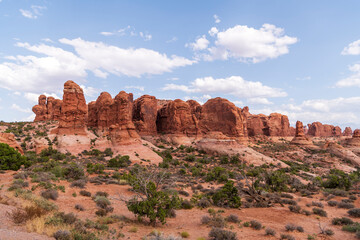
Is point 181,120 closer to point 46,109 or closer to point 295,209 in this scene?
point 295,209

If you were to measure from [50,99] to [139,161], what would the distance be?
49.0 meters

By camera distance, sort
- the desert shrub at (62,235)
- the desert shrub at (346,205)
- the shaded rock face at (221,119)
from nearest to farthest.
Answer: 1. the desert shrub at (62,235)
2. the desert shrub at (346,205)
3. the shaded rock face at (221,119)

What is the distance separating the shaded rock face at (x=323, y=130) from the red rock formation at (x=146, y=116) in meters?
105

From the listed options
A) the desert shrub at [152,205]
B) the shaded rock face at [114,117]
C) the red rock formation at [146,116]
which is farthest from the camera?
the red rock formation at [146,116]

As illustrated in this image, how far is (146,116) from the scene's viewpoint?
2094 inches

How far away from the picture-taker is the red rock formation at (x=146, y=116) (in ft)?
171

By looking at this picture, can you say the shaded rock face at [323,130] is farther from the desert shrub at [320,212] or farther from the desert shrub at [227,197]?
the desert shrub at [227,197]

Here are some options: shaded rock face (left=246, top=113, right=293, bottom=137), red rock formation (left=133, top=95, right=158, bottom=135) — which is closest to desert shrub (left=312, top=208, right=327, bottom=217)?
red rock formation (left=133, top=95, right=158, bottom=135)

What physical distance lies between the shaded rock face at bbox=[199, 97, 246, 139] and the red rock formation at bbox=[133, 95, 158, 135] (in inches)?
531

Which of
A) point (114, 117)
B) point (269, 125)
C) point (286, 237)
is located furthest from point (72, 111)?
point (269, 125)

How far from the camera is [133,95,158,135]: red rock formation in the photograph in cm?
5209

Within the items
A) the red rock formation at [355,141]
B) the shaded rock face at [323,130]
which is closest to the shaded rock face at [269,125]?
the red rock formation at [355,141]

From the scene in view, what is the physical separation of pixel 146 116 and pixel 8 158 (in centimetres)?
3606

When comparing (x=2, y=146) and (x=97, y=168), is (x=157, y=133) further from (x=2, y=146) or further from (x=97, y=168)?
(x=2, y=146)
